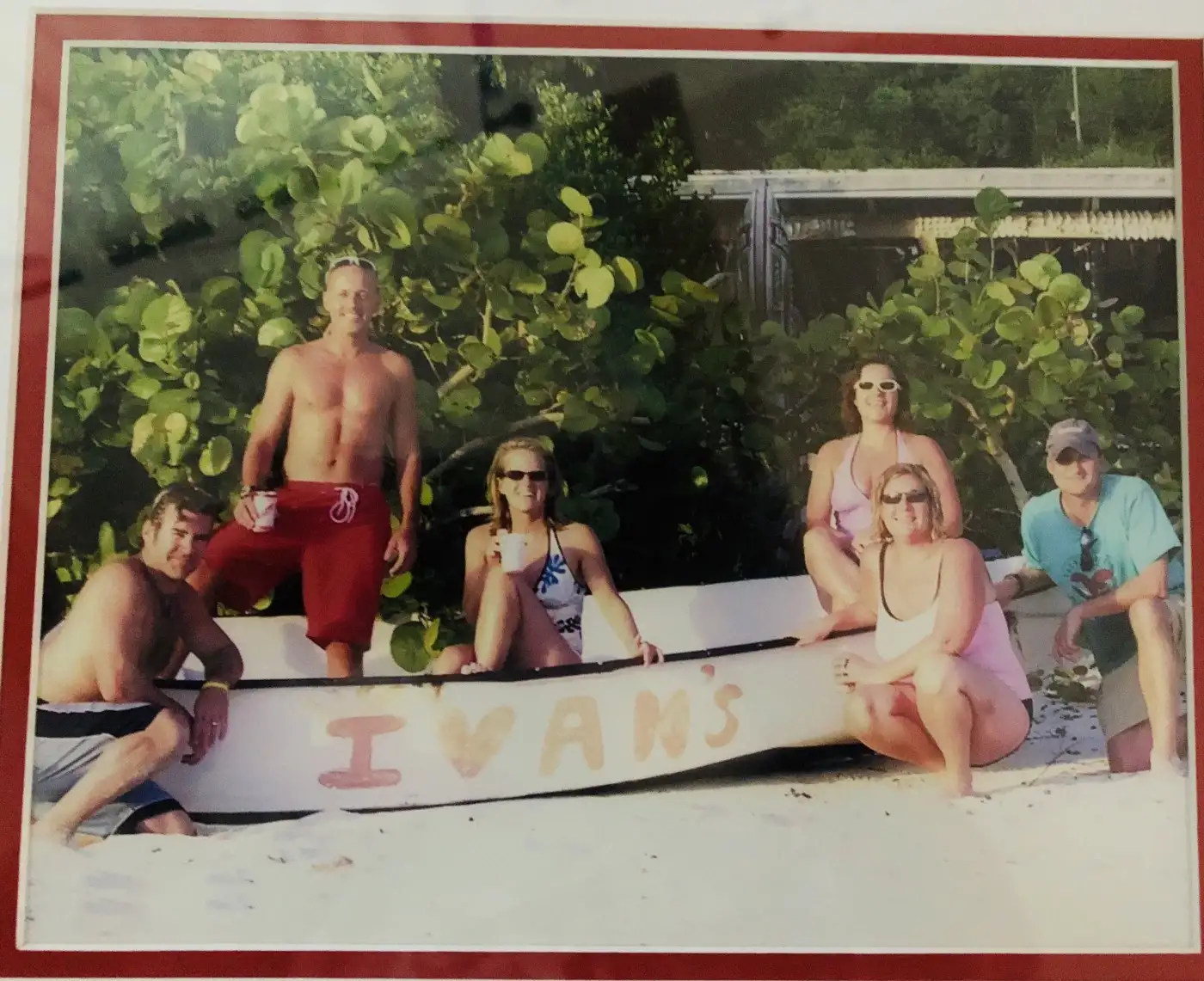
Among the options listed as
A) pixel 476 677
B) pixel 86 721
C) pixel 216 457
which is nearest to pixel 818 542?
pixel 476 677

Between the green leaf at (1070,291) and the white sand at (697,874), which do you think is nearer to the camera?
the white sand at (697,874)

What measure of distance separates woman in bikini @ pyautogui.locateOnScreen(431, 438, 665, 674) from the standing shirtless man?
70mm

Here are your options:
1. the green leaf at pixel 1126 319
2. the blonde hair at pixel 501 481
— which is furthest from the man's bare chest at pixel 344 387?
the green leaf at pixel 1126 319

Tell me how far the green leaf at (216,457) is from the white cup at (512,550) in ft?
0.82

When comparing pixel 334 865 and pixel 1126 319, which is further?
pixel 1126 319

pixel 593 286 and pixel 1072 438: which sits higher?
pixel 593 286

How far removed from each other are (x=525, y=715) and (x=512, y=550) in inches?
5.7

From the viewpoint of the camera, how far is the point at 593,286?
0.95 m

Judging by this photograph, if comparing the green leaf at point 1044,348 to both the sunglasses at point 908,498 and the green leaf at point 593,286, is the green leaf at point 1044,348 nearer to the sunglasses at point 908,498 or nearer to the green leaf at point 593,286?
the sunglasses at point 908,498

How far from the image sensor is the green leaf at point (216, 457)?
0.92 metres

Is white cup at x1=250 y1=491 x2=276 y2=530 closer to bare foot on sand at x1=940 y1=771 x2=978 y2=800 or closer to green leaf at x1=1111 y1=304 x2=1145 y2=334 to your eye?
bare foot on sand at x1=940 y1=771 x2=978 y2=800

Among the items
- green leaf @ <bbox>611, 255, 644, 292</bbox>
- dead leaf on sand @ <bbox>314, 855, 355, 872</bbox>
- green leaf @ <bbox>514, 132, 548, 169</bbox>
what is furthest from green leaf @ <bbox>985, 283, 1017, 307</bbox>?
dead leaf on sand @ <bbox>314, 855, 355, 872</bbox>

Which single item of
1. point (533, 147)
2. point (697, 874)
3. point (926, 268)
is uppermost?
point (533, 147)

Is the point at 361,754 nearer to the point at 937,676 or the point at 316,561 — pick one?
the point at 316,561
